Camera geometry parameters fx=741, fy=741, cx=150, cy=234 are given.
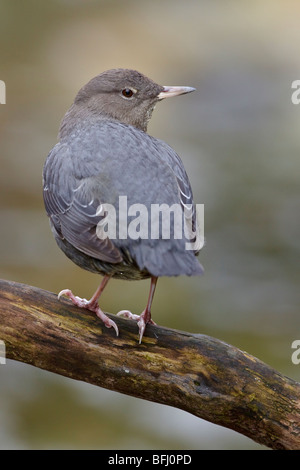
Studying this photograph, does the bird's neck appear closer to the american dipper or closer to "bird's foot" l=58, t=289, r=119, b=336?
the american dipper

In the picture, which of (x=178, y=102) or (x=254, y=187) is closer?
(x=254, y=187)

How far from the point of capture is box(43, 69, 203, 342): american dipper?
3225 mm

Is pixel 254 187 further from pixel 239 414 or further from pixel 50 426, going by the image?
pixel 239 414

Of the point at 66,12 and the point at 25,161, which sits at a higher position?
the point at 66,12

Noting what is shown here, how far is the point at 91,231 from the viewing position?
3.39 m

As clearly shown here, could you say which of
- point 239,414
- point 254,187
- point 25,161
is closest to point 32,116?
point 25,161

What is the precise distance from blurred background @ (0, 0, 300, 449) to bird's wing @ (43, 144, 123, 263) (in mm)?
2443

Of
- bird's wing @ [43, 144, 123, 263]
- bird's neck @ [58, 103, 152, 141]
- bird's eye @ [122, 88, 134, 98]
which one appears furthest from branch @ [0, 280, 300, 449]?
bird's eye @ [122, 88, 134, 98]
